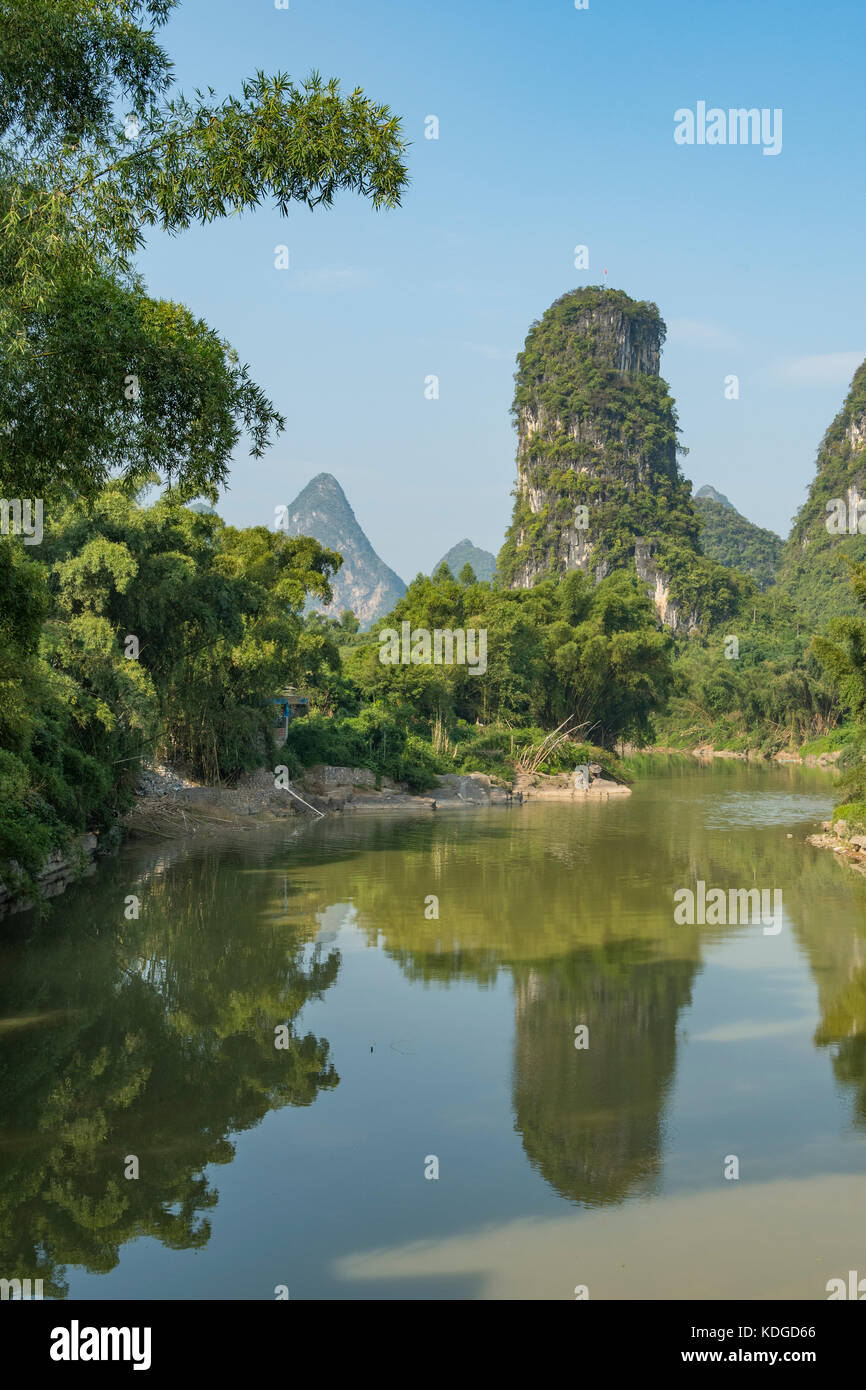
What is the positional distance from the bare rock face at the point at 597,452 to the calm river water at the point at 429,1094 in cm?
5472

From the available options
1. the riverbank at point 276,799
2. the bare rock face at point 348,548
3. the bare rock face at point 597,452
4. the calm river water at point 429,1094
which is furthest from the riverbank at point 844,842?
the bare rock face at point 348,548

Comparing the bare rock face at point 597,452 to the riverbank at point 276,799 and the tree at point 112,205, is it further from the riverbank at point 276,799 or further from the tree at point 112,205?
the tree at point 112,205

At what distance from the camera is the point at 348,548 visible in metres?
192

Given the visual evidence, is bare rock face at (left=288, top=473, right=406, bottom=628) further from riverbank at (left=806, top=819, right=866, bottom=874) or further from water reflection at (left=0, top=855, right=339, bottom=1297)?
water reflection at (left=0, top=855, right=339, bottom=1297)

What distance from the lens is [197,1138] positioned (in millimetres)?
7141

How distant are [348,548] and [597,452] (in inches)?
4818

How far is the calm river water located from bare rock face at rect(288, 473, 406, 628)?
177 m

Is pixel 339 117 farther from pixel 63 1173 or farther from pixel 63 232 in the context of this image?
pixel 63 1173

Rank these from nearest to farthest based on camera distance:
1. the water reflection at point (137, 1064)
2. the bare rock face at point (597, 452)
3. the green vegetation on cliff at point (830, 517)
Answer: the water reflection at point (137, 1064), the bare rock face at point (597, 452), the green vegetation on cliff at point (830, 517)

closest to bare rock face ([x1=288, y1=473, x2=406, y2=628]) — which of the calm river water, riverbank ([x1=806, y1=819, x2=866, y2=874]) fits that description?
riverbank ([x1=806, y1=819, x2=866, y2=874])

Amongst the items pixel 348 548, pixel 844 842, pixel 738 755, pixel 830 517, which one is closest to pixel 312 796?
pixel 844 842

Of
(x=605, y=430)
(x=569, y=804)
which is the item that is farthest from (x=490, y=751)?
(x=605, y=430)

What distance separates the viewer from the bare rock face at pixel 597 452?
69.3m
